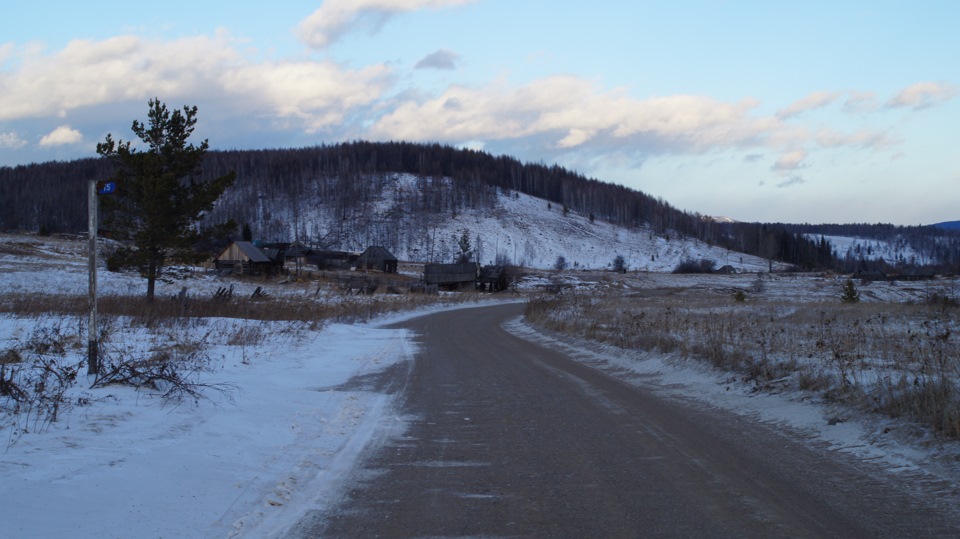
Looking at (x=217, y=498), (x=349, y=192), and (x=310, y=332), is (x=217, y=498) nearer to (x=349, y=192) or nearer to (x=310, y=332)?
(x=310, y=332)

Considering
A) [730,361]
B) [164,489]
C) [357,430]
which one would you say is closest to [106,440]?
[164,489]

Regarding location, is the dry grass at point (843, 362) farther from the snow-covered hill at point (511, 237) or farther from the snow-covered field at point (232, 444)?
the snow-covered hill at point (511, 237)

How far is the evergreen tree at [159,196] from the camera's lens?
27297 mm

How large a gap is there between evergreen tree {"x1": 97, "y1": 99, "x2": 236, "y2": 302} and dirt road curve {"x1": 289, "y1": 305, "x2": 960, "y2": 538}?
879 inches

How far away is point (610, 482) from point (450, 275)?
75256mm

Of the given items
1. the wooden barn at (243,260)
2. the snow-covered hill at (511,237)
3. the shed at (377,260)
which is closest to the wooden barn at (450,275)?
the wooden barn at (243,260)

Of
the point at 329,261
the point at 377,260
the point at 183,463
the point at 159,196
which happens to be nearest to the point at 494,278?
the point at 377,260

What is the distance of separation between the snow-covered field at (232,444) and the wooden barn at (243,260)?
61089 mm

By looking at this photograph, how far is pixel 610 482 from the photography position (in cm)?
585

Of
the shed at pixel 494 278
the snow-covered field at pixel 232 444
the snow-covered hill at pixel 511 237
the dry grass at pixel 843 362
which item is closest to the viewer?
the snow-covered field at pixel 232 444

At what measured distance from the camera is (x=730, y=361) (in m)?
12.4

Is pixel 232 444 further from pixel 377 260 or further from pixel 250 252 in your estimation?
pixel 377 260

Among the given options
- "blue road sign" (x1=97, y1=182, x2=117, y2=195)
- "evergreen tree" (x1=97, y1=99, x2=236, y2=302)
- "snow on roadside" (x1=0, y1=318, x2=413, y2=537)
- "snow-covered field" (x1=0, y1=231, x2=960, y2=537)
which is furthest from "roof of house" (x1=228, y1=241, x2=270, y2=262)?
"blue road sign" (x1=97, y1=182, x2=117, y2=195)

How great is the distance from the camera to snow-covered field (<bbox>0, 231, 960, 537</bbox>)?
181 inches
